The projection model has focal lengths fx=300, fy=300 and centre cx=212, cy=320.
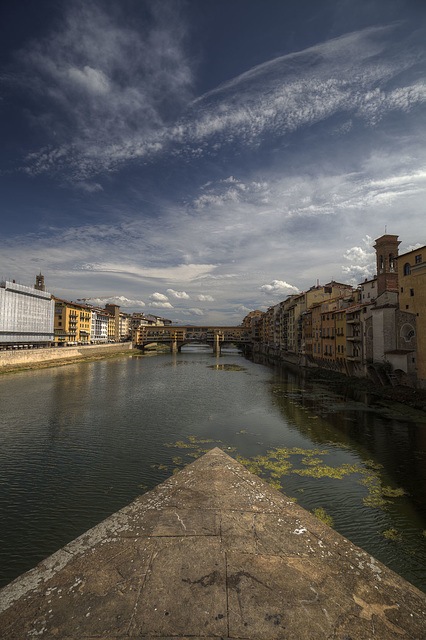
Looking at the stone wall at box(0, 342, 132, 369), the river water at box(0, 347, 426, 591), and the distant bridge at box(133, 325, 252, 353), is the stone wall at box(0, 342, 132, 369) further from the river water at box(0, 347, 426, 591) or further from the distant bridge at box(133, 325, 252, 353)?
the distant bridge at box(133, 325, 252, 353)

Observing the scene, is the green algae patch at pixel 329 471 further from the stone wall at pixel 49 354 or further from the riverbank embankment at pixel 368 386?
the stone wall at pixel 49 354

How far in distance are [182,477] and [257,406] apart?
26.2 meters

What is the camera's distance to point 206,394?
134 ft

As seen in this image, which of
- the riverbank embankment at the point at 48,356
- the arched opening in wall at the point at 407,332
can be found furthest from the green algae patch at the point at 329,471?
the riverbank embankment at the point at 48,356

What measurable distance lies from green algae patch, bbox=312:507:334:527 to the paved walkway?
6.78 meters

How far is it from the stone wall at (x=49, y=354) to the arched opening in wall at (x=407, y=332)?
65775 mm

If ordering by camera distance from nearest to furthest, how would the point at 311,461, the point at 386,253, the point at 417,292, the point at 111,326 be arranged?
1. the point at 311,461
2. the point at 417,292
3. the point at 386,253
4. the point at 111,326

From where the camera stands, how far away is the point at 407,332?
36.1m

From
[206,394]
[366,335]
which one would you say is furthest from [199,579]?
[366,335]

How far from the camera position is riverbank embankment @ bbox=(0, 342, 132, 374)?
191 feet

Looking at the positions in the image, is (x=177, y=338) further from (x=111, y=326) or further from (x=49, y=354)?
(x=49, y=354)

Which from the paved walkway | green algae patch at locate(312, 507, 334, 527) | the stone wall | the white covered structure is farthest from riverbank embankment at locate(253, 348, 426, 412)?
the white covered structure

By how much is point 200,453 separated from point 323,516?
868cm

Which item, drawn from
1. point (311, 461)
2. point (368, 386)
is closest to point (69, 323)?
point (368, 386)
